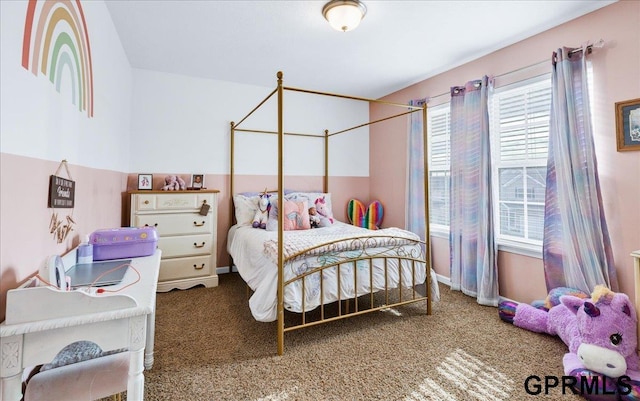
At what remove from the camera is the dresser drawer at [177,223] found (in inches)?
120

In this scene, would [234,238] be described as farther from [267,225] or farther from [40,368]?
[40,368]

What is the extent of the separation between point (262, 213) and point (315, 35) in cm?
186

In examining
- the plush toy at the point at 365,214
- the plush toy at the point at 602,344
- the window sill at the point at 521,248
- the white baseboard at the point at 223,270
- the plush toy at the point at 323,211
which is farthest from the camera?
the plush toy at the point at 365,214

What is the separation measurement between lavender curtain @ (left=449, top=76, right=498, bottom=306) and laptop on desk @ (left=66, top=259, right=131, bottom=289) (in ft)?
9.40

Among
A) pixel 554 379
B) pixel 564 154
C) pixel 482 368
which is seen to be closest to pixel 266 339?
pixel 482 368

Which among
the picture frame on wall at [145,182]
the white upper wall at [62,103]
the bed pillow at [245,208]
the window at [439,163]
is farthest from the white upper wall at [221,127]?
the window at [439,163]

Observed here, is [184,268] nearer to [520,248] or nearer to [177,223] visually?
[177,223]

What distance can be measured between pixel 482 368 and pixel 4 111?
2532mm

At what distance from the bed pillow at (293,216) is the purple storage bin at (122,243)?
141cm

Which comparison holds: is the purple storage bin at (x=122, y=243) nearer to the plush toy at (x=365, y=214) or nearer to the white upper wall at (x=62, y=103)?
the white upper wall at (x=62, y=103)

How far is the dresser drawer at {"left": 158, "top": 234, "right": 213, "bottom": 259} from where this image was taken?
10.3 feet

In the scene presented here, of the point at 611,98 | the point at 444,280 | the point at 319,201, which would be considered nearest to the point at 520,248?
the point at 444,280

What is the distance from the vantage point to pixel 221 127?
147 inches

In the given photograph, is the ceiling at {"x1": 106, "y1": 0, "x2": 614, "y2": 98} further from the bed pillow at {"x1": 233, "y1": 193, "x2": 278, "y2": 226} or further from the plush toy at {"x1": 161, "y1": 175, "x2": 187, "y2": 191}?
the bed pillow at {"x1": 233, "y1": 193, "x2": 278, "y2": 226}
